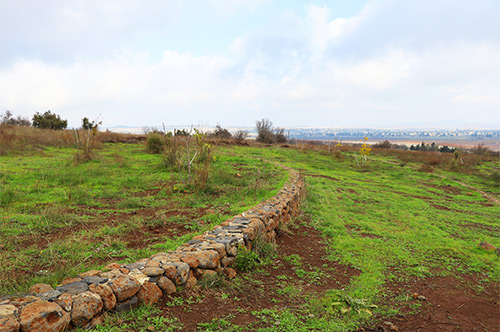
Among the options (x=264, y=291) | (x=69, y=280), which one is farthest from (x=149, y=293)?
(x=264, y=291)

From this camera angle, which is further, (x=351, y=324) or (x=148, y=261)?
(x=148, y=261)

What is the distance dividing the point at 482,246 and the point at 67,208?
856 centimetres

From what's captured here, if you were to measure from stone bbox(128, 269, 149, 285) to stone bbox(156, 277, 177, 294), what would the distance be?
0.17 m

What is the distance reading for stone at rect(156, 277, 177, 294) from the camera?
3.23 metres


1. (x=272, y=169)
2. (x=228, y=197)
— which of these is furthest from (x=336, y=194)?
(x=228, y=197)

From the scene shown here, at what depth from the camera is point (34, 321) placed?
87.5 inches

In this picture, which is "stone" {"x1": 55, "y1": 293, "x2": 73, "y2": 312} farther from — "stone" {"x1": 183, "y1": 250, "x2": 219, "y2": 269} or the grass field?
"stone" {"x1": 183, "y1": 250, "x2": 219, "y2": 269}

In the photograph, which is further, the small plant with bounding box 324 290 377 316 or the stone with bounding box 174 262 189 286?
the small plant with bounding box 324 290 377 316

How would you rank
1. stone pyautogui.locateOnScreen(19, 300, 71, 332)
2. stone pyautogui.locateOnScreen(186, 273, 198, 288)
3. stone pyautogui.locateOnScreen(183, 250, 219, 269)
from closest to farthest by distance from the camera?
stone pyautogui.locateOnScreen(19, 300, 71, 332), stone pyautogui.locateOnScreen(186, 273, 198, 288), stone pyautogui.locateOnScreen(183, 250, 219, 269)

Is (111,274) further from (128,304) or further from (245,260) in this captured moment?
(245,260)

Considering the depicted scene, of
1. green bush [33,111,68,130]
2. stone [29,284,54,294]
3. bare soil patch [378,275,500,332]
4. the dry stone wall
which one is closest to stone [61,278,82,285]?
the dry stone wall

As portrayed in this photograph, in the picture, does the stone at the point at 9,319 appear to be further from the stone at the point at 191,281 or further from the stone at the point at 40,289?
the stone at the point at 191,281

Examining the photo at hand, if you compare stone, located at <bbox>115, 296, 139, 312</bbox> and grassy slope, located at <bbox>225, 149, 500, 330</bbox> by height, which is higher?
stone, located at <bbox>115, 296, 139, 312</bbox>

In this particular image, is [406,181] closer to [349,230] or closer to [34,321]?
[349,230]
